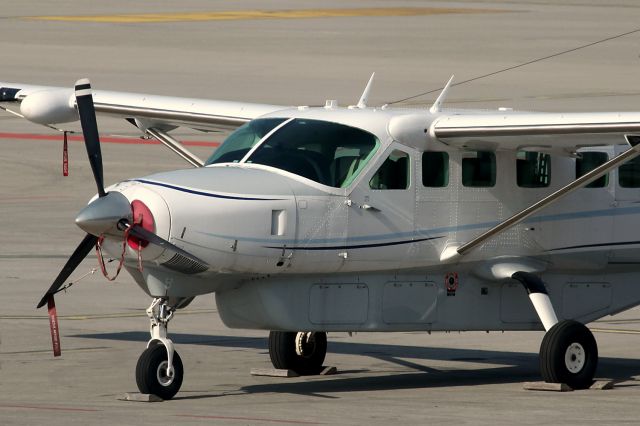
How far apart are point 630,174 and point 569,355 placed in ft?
7.82

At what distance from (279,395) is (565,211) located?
12.1 ft

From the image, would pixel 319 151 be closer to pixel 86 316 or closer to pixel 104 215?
pixel 104 215

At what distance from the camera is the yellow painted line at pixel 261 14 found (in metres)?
66.6

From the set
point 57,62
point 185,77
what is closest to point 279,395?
point 185,77

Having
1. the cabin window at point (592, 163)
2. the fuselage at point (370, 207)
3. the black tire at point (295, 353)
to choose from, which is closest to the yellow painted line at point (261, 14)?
the black tire at point (295, 353)

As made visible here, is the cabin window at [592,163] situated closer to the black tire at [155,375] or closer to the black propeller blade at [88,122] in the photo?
the black tire at [155,375]

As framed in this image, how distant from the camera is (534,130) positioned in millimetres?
15281

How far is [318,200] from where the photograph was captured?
14.8 metres

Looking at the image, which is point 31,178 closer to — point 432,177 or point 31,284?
point 31,284

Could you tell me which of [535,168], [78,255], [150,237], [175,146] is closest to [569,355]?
[535,168]

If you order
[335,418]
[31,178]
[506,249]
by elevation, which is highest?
[31,178]

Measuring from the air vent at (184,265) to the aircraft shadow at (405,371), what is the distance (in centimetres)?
125

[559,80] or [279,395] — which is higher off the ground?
[559,80]

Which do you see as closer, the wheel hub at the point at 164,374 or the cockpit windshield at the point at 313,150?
the wheel hub at the point at 164,374
